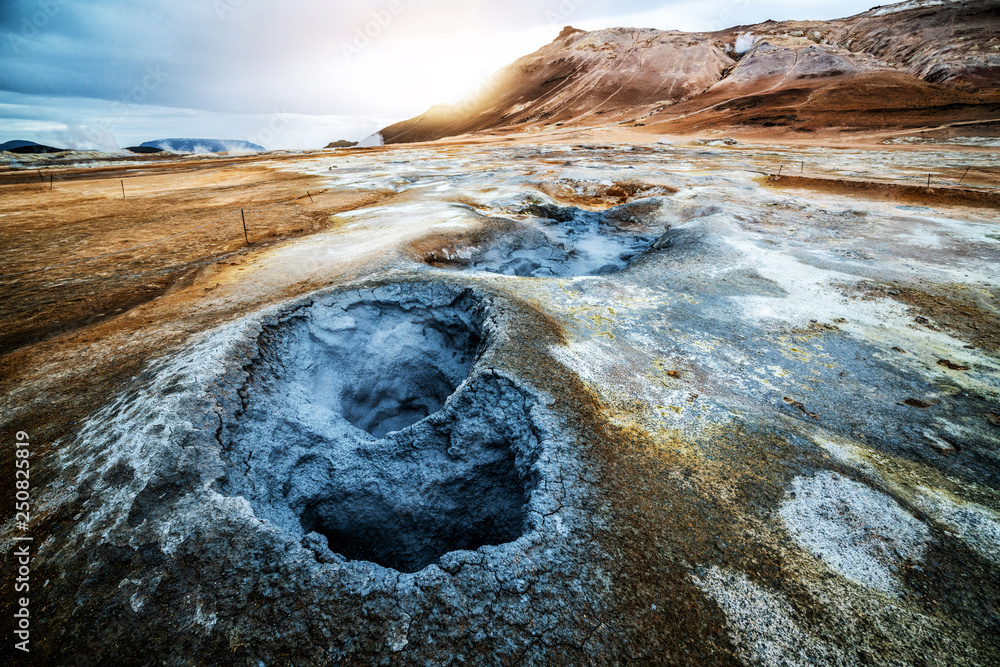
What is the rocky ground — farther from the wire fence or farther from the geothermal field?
the wire fence

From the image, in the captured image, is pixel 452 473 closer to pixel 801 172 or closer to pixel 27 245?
pixel 27 245

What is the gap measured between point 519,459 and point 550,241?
8903 mm

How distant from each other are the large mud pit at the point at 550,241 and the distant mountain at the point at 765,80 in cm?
3479

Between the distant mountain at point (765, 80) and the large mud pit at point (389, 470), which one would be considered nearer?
the large mud pit at point (389, 470)

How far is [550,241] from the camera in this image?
38.2 ft

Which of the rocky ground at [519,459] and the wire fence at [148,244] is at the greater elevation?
the wire fence at [148,244]

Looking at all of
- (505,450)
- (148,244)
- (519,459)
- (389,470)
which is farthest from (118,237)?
(519,459)

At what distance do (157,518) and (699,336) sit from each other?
5.76 metres

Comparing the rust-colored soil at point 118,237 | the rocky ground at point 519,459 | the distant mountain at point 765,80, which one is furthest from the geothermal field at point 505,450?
the distant mountain at point 765,80

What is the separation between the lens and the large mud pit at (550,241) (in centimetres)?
959

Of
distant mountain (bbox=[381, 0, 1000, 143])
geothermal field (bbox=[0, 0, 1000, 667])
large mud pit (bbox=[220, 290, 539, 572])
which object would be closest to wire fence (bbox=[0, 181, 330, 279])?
geothermal field (bbox=[0, 0, 1000, 667])

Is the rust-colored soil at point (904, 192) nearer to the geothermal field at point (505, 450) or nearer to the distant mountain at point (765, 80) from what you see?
the geothermal field at point (505, 450)

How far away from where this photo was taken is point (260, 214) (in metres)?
14.4

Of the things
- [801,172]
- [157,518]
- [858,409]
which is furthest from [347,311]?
[801,172]
